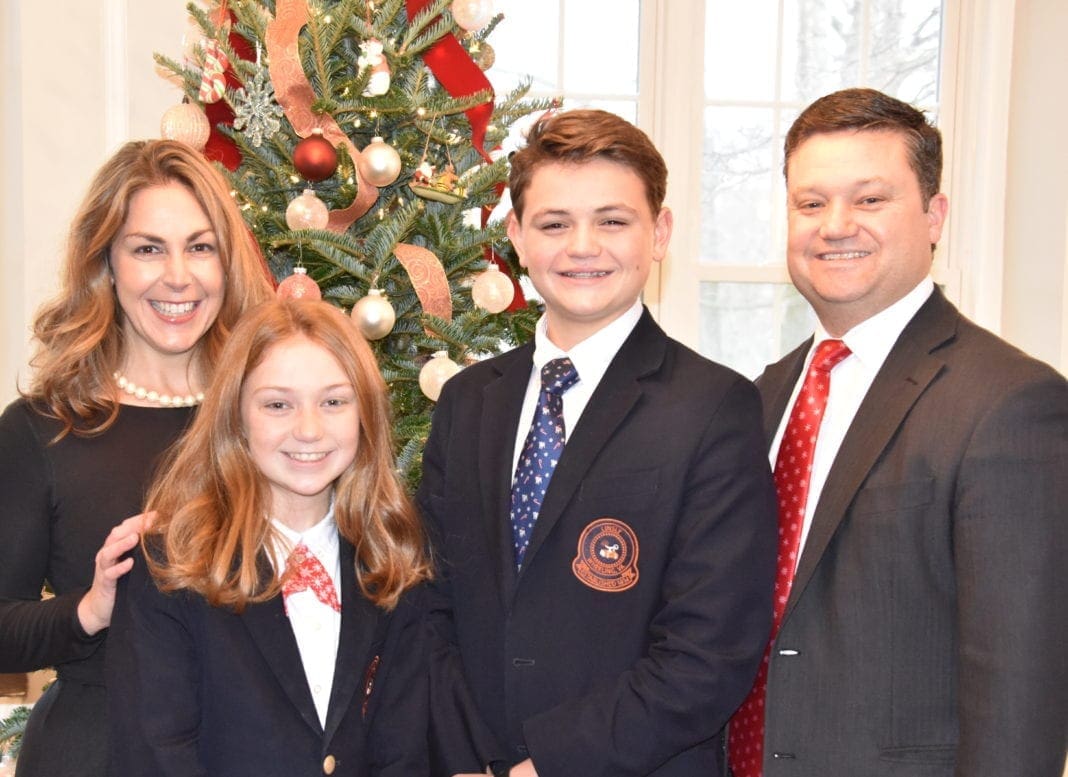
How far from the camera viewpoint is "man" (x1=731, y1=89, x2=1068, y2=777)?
1.57 meters

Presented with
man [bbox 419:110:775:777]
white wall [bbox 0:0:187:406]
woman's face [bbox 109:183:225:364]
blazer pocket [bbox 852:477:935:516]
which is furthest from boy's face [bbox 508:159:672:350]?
white wall [bbox 0:0:187:406]

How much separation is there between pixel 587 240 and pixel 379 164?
0.81 metres

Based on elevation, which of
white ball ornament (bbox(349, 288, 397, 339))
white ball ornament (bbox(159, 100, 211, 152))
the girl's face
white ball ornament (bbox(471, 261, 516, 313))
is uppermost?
white ball ornament (bbox(159, 100, 211, 152))

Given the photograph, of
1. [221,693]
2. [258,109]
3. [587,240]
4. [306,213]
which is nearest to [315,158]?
[306,213]

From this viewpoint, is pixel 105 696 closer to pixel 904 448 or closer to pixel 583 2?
pixel 904 448

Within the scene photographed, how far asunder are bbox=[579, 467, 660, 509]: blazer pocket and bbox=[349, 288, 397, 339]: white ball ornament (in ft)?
2.80

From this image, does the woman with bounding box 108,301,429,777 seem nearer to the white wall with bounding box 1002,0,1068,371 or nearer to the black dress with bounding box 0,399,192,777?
the black dress with bounding box 0,399,192,777

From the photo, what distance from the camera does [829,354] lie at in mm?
1938

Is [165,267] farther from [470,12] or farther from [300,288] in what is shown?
[470,12]

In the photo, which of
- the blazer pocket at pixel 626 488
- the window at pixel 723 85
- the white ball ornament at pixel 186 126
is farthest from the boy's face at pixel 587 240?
the window at pixel 723 85

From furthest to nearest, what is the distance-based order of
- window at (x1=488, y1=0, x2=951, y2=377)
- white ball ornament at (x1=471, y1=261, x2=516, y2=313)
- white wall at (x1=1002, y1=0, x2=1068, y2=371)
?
window at (x1=488, y1=0, x2=951, y2=377) < white wall at (x1=1002, y1=0, x2=1068, y2=371) < white ball ornament at (x1=471, y1=261, x2=516, y2=313)

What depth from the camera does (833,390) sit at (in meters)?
1.92

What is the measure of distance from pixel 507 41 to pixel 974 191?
1.90m

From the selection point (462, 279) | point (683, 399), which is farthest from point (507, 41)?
point (683, 399)
